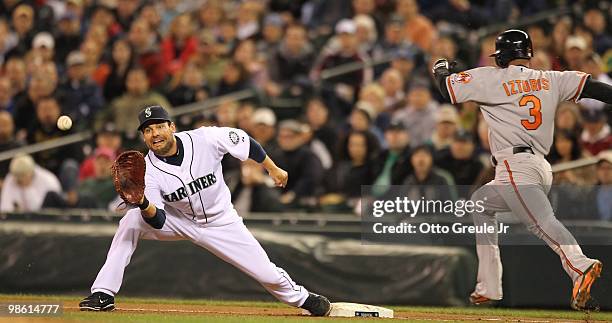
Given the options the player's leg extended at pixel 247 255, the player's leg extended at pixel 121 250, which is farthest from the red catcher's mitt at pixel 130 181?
the player's leg extended at pixel 247 255

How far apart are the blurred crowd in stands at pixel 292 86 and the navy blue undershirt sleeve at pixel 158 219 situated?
3088mm

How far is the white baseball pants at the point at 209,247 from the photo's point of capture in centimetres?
848

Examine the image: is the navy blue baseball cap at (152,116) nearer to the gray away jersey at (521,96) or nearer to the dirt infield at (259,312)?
the dirt infield at (259,312)

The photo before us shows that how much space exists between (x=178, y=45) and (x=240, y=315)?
271 inches

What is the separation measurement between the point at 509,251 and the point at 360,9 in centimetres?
550

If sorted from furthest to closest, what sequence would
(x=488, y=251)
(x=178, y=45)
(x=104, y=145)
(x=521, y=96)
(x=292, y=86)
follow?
(x=178, y=45), (x=292, y=86), (x=104, y=145), (x=488, y=251), (x=521, y=96)

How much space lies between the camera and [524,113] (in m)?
8.40

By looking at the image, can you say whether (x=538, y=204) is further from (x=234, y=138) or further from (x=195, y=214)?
(x=195, y=214)

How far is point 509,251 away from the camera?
10023 millimetres

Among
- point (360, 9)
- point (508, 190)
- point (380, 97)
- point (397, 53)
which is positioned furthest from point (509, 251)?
point (360, 9)

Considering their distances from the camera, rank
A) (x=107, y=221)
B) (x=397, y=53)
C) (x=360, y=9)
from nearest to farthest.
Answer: (x=107, y=221) → (x=397, y=53) → (x=360, y=9)

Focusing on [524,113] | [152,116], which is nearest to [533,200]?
[524,113]

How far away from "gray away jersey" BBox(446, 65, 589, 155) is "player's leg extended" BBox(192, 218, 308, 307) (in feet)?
5.88

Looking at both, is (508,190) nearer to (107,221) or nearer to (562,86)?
(562,86)
